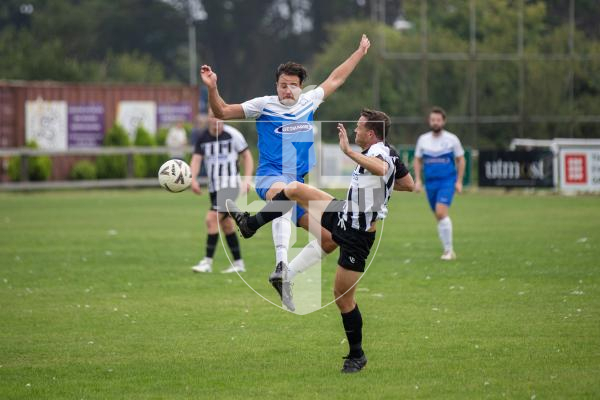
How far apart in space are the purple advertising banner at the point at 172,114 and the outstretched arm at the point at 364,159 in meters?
32.8

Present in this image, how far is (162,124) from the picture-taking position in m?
40.6

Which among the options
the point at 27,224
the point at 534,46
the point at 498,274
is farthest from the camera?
the point at 534,46

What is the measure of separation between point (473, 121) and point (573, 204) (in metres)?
10.5

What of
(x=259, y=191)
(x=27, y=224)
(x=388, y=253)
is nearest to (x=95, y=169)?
(x=27, y=224)

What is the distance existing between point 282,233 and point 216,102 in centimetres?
160

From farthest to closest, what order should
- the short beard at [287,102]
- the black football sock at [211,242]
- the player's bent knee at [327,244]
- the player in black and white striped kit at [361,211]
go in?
the black football sock at [211,242]
the short beard at [287,102]
the player's bent knee at [327,244]
the player in black and white striped kit at [361,211]

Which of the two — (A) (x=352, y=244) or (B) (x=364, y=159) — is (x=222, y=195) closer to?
(A) (x=352, y=244)

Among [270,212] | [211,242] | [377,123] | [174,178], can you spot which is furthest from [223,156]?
[377,123]

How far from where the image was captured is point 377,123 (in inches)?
340

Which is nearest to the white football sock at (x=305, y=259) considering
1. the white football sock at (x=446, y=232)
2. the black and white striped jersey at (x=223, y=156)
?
the black and white striped jersey at (x=223, y=156)

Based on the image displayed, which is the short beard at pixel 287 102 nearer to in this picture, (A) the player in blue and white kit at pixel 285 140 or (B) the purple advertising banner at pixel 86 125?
(A) the player in blue and white kit at pixel 285 140

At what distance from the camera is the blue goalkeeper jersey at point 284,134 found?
997cm

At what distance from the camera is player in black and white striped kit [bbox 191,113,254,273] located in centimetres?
1541

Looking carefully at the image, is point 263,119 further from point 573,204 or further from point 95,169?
point 95,169
